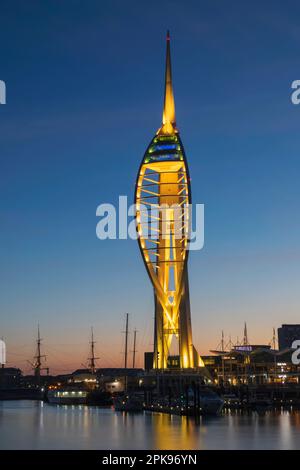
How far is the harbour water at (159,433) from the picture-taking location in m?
59.1

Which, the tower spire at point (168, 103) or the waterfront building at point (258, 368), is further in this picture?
the waterfront building at point (258, 368)

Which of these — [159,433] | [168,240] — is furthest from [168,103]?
[159,433]

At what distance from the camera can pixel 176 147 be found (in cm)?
11962

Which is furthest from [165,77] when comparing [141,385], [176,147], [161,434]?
[161,434]

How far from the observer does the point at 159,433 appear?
67.3 meters

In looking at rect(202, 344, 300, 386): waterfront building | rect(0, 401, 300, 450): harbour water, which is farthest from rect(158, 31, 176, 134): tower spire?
rect(0, 401, 300, 450): harbour water

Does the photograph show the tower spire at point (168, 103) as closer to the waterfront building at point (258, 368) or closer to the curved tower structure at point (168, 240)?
the curved tower structure at point (168, 240)

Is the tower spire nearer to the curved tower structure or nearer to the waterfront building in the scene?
the curved tower structure

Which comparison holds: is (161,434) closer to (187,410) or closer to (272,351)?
(187,410)

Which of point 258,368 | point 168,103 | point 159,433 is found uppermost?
point 168,103

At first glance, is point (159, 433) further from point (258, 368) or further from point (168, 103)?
point (258, 368)

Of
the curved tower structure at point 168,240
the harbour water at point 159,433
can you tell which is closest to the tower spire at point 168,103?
the curved tower structure at point 168,240

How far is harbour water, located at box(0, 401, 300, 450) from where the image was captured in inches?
2325
